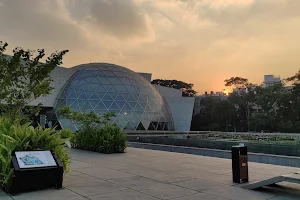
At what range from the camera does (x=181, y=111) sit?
5044 centimetres

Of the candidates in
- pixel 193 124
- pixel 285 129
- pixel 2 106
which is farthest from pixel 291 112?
pixel 2 106

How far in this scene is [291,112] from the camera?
47.9 metres

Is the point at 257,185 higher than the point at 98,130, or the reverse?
the point at 98,130

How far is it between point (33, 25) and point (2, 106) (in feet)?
23.2

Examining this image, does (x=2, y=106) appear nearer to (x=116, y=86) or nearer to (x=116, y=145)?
(x=116, y=145)


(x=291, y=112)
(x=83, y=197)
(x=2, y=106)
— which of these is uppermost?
(x=291, y=112)

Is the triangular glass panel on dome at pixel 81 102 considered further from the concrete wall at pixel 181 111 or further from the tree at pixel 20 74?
the tree at pixel 20 74

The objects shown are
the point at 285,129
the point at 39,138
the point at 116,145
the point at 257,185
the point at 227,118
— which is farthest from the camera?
the point at 227,118

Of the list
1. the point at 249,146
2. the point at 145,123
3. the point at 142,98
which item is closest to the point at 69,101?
the point at 142,98

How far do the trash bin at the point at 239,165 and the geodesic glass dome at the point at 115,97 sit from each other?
28.3 m

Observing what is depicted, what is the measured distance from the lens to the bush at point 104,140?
15.0 metres

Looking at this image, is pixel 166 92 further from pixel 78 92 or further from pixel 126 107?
pixel 78 92

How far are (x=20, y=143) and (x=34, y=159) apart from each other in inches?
25.2

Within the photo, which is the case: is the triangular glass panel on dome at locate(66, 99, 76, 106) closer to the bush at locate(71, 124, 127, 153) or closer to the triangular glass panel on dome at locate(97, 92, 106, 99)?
the triangular glass panel on dome at locate(97, 92, 106, 99)
